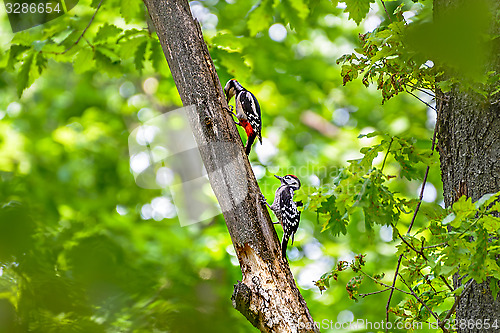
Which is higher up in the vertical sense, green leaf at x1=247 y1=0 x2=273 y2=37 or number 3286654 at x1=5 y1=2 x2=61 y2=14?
green leaf at x1=247 y1=0 x2=273 y2=37

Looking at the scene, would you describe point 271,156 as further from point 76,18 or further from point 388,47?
point 388,47

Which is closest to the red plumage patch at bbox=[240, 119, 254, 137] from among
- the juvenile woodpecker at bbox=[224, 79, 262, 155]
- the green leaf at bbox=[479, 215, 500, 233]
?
the juvenile woodpecker at bbox=[224, 79, 262, 155]

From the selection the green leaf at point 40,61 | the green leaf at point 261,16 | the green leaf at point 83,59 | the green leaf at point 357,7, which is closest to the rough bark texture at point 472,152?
the green leaf at point 357,7

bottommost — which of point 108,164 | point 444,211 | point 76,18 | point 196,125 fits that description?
point 444,211

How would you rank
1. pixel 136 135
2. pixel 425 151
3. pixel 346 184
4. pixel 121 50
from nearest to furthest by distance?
1. pixel 346 184
2. pixel 425 151
3. pixel 121 50
4. pixel 136 135

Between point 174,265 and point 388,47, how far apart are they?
4.41ft

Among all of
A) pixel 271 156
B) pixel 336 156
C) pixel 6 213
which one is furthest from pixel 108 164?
pixel 6 213

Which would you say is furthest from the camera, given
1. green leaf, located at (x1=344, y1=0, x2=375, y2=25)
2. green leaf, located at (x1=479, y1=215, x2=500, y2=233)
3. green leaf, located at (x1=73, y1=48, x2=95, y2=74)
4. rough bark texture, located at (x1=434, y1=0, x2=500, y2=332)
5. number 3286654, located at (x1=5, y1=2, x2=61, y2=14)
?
green leaf, located at (x1=73, y1=48, x2=95, y2=74)

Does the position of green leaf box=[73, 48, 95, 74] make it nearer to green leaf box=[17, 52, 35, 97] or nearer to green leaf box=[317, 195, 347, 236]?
green leaf box=[17, 52, 35, 97]

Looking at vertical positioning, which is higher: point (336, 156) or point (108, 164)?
point (336, 156)

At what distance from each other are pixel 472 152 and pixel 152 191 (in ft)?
16.8

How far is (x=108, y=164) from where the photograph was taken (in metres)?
5.78

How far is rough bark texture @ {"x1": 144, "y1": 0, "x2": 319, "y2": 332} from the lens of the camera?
1.95 meters

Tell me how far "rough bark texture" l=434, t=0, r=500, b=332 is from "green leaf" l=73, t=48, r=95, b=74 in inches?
95.5
